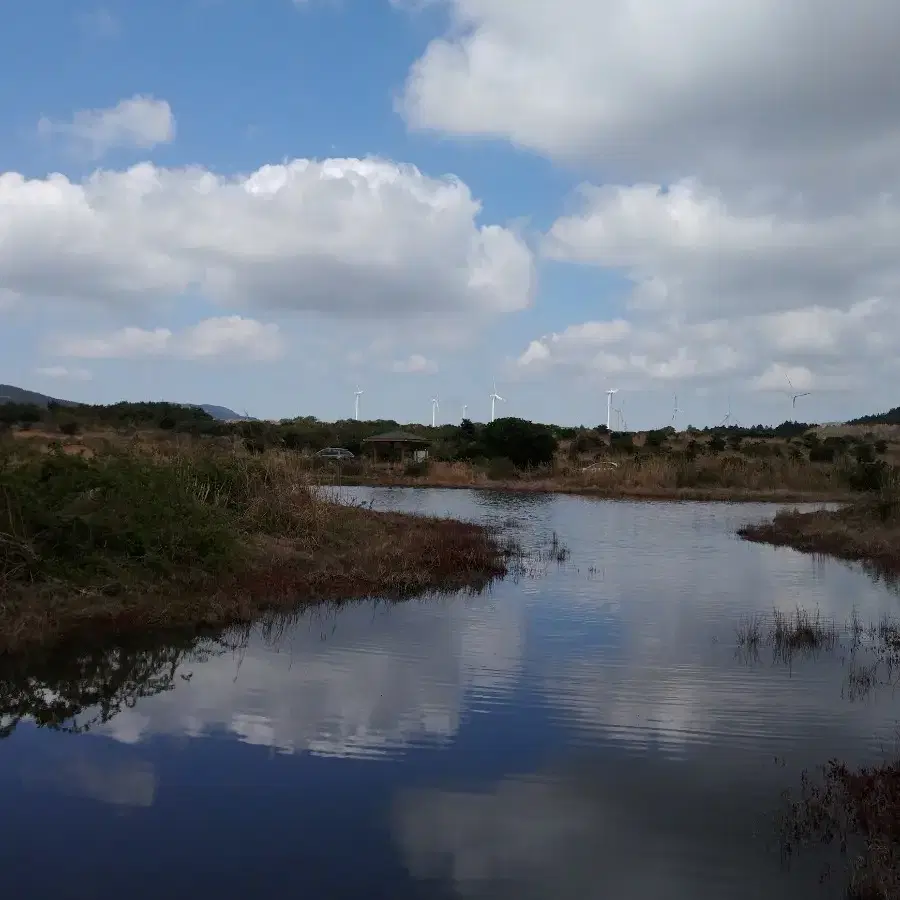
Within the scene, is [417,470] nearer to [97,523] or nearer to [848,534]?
[848,534]

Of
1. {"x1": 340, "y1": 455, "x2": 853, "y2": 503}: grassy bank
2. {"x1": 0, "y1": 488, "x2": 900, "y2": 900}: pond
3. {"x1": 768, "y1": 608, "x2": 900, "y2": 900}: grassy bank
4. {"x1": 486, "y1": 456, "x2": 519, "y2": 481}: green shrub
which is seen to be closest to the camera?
{"x1": 768, "y1": 608, "x2": 900, "y2": 900}: grassy bank

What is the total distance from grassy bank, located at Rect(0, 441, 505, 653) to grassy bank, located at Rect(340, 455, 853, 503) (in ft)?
74.9

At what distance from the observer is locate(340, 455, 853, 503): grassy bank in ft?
131

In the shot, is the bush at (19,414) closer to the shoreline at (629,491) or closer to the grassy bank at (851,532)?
the shoreline at (629,491)

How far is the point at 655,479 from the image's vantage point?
42.2m

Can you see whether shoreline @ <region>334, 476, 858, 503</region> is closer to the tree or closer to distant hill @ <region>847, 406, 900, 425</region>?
the tree

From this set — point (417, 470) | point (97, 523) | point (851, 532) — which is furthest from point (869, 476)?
point (97, 523)

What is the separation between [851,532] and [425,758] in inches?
728

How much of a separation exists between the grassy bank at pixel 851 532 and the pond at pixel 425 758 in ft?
31.3

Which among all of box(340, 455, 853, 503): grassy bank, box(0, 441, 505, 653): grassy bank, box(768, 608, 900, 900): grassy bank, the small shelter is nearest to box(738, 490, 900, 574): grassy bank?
box(0, 441, 505, 653): grassy bank

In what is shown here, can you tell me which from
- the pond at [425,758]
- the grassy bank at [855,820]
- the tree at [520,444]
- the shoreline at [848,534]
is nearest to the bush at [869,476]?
the shoreline at [848,534]

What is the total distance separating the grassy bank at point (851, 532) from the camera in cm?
1975

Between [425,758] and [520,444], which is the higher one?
[520,444]

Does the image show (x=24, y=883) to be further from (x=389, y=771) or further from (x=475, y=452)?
(x=475, y=452)
